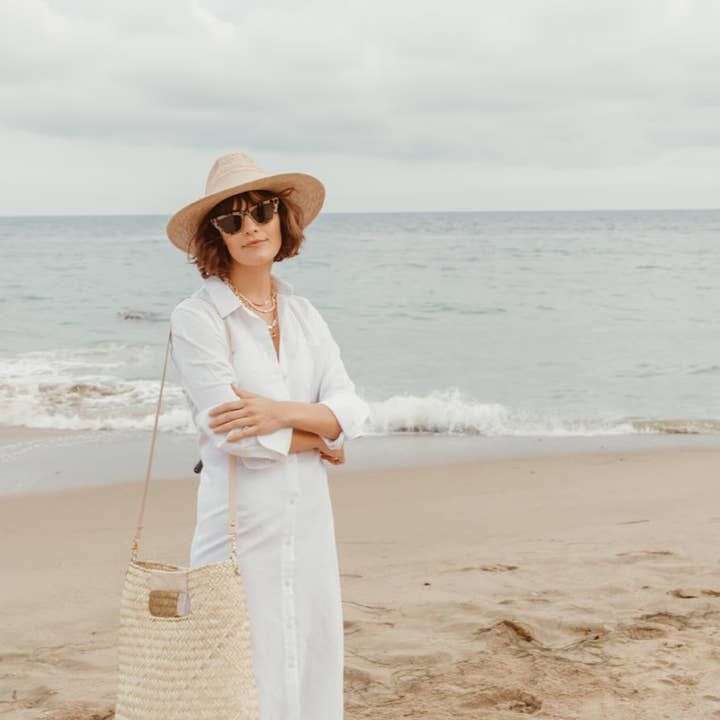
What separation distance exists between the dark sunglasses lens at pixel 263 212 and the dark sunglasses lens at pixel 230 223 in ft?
0.15

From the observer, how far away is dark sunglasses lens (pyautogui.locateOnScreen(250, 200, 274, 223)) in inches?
106

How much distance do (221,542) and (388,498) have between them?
526cm

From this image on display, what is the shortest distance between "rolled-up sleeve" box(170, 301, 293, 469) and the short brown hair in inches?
8.8

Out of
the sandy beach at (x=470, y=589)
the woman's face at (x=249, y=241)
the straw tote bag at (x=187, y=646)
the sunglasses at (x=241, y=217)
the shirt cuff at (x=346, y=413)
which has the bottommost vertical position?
the sandy beach at (x=470, y=589)

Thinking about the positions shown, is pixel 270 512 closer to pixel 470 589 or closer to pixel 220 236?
pixel 220 236

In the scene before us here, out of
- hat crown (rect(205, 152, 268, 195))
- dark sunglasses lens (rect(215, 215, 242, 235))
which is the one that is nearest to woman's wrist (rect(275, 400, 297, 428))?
dark sunglasses lens (rect(215, 215, 242, 235))

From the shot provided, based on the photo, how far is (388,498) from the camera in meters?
7.71

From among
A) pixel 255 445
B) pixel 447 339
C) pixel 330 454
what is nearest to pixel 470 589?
pixel 330 454

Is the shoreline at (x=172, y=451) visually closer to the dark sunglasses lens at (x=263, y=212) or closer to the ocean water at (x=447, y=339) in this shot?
the ocean water at (x=447, y=339)

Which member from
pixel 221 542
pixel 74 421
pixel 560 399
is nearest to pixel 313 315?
pixel 221 542

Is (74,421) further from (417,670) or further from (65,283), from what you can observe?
(65,283)

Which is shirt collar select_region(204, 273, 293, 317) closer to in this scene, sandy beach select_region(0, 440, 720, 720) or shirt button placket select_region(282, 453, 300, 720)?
shirt button placket select_region(282, 453, 300, 720)

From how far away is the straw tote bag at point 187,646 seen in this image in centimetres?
229

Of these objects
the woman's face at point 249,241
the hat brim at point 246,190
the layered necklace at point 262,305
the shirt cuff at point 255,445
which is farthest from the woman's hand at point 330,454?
the hat brim at point 246,190
